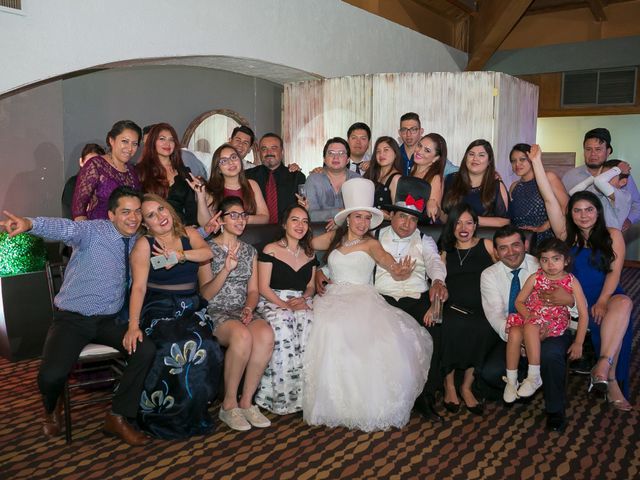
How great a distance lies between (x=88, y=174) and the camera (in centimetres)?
375

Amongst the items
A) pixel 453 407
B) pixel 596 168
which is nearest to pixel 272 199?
pixel 453 407

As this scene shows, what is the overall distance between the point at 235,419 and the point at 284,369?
1.27ft

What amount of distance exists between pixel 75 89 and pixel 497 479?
4.79 meters

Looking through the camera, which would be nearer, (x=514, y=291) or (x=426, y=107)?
(x=514, y=291)

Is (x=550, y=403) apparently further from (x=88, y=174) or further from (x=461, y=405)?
(x=88, y=174)

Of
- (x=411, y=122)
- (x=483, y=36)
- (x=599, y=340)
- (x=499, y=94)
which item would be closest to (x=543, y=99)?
(x=483, y=36)

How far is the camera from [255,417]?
3396 millimetres

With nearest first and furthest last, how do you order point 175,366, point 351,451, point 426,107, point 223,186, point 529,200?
1. point 351,451
2. point 175,366
3. point 223,186
4. point 529,200
5. point 426,107

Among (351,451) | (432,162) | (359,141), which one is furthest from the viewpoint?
(359,141)

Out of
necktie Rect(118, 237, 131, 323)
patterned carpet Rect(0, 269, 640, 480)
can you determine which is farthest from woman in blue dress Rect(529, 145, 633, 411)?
necktie Rect(118, 237, 131, 323)

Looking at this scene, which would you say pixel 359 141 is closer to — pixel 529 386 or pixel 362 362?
pixel 362 362

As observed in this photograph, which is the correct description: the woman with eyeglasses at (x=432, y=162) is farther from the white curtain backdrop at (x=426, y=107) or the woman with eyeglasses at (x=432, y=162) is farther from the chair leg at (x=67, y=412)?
the chair leg at (x=67, y=412)

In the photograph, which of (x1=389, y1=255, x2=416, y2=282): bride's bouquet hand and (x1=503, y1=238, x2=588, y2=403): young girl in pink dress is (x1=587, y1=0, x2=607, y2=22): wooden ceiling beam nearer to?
(x1=503, y1=238, x2=588, y2=403): young girl in pink dress

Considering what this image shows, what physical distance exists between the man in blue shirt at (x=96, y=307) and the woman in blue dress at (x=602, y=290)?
→ 2601mm
